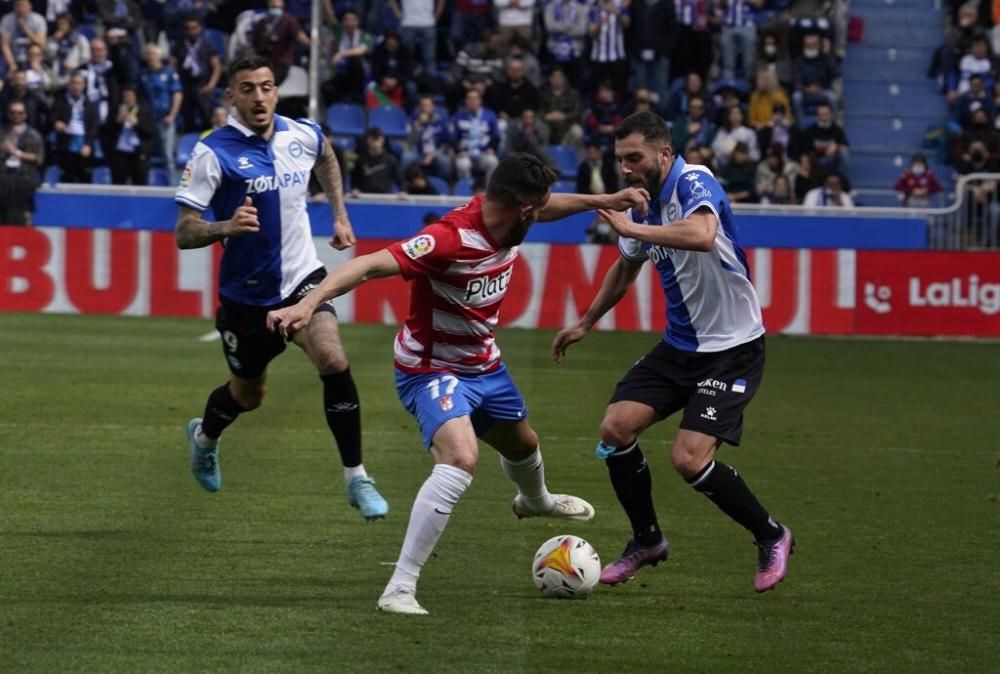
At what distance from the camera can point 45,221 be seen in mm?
25000

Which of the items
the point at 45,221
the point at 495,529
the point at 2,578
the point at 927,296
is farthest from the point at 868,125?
A: the point at 2,578

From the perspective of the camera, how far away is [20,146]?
84.7ft

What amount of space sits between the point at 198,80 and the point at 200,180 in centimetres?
1905

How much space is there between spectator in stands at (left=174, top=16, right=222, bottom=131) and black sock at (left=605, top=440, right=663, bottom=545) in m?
20.5

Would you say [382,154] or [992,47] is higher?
[992,47]

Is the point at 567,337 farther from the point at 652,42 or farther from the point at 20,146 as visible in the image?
the point at 652,42

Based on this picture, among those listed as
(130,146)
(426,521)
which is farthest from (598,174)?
(426,521)

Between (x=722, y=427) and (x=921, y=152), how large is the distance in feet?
72.9

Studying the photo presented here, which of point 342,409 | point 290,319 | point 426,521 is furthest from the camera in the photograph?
point 342,409

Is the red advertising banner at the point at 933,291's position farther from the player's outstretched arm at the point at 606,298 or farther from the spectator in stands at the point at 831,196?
the player's outstretched arm at the point at 606,298

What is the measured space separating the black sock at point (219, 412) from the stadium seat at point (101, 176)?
1709cm

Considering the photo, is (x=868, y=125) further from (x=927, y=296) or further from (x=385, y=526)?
(x=385, y=526)

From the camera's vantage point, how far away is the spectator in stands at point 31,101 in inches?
1047

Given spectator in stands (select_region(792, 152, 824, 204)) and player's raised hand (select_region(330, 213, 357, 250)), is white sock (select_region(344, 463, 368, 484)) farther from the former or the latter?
spectator in stands (select_region(792, 152, 824, 204))
